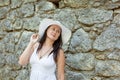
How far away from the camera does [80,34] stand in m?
3.67

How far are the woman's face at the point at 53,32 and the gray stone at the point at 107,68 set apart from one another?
571 millimetres

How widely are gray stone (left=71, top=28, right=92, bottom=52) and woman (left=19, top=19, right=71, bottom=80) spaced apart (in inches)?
13.5

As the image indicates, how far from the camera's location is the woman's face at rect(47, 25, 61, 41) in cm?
321

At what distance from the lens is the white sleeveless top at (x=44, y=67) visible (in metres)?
3.14

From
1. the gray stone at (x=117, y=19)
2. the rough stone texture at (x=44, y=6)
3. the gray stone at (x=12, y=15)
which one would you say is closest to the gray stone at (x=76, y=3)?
Answer: the rough stone texture at (x=44, y=6)

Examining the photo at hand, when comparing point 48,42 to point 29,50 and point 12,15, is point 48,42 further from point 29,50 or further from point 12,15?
point 12,15

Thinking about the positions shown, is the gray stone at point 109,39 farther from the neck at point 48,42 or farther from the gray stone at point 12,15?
the gray stone at point 12,15

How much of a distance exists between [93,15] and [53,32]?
57 cm

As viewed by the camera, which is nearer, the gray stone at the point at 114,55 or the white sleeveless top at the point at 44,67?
the white sleeveless top at the point at 44,67

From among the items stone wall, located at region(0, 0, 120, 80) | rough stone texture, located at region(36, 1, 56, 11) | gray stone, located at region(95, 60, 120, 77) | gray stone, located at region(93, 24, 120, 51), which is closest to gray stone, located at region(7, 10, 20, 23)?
stone wall, located at region(0, 0, 120, 80)

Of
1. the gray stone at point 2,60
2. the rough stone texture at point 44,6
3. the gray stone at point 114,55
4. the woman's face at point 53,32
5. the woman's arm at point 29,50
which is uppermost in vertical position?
the rough stone texture at point 44,6

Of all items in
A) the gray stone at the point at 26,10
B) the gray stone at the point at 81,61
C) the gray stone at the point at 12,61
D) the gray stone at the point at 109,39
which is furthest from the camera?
the gray stone at the point at 12,61

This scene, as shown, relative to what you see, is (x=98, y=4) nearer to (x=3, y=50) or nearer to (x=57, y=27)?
(x=57, y=27)

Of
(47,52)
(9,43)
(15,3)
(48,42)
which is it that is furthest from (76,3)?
(9,43)
